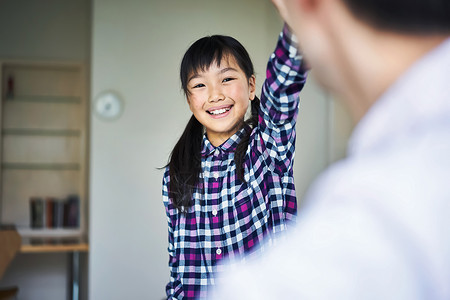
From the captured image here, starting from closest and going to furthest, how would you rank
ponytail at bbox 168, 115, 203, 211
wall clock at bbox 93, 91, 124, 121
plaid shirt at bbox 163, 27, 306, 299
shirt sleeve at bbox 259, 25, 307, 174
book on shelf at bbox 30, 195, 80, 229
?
shirt sleeve at bbox 259, 25, 307, 174
plaid shirt at bbox 163, 27, 306, 299
ponytail at bbox 168, 115, 203, 211
wall clock at bbox 93, 91, 124, 121
book on shelf at bbox 30, 195, 80, 229

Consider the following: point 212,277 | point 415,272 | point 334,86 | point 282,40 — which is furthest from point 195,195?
point 415,272

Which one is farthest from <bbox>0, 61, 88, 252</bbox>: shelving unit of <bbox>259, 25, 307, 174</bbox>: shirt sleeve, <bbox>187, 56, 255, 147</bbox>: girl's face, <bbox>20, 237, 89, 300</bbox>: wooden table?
<bbox>259, 25, 307, 174</bbox>: shirt sleeve

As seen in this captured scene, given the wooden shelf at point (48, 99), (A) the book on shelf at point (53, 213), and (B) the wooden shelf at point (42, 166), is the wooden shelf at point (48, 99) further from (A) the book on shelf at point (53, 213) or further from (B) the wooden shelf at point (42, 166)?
(A) the book on shelf at point (53, 213)

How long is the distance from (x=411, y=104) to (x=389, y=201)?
2.5 inches

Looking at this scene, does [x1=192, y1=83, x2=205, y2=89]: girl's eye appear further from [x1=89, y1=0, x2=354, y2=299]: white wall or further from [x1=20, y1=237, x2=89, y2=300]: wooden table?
[x1=20, y1=237, x2=89, y2=300]: wooden table

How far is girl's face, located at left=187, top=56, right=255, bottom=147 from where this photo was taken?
1410mm

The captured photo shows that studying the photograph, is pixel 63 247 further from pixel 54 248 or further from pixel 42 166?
pixel 42 166

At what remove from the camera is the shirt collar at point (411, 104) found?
0.92 feet

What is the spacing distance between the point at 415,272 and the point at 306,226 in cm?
5

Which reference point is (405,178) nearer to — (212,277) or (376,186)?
(376,186)

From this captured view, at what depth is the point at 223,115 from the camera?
1.42 m

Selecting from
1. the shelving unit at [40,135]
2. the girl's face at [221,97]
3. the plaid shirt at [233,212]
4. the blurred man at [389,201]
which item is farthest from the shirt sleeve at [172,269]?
the shelving unit at [40,135]

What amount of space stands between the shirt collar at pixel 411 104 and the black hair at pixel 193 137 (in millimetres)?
1062

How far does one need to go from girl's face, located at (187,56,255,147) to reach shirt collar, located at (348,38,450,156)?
1112mm
